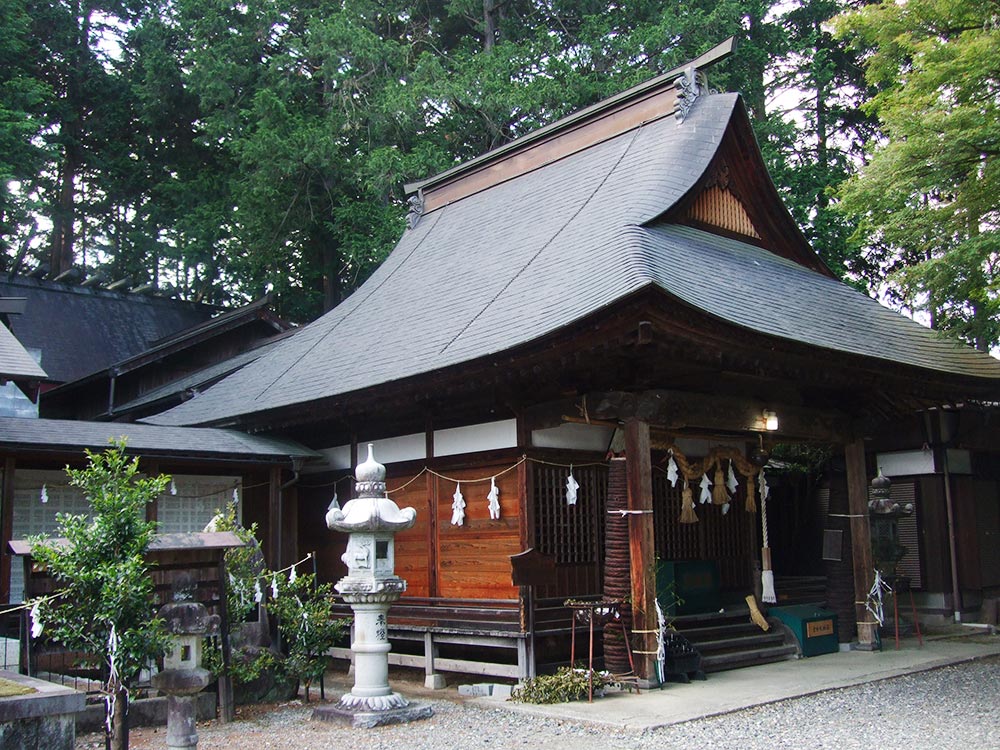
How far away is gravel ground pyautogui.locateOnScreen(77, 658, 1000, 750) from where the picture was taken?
7.09m

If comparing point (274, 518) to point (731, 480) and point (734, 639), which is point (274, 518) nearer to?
point (731, 480)

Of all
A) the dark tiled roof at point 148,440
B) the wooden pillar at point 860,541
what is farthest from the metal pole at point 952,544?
the dark tiled roof at point 148,440

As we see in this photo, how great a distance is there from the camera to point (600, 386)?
9672 mm

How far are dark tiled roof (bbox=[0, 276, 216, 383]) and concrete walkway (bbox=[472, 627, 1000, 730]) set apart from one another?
16.6 m

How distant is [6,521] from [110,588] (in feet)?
17.0

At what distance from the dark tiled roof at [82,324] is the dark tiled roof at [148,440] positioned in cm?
1057

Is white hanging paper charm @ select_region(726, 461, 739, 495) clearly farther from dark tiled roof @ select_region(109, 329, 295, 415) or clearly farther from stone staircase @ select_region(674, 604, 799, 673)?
dark tiled roof @ select_region(109, 329, 295, 415)

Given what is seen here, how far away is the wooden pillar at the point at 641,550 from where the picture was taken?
906cm

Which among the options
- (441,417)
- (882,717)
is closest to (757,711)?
(882,717)

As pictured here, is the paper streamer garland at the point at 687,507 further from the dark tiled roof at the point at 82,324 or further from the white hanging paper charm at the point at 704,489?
the dark tiled roof at the point at 82,324

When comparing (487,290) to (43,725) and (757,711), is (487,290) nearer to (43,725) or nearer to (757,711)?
(757,711)

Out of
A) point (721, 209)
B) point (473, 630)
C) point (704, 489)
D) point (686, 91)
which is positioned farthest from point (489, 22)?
point (473, 630)

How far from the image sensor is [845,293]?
13.8m

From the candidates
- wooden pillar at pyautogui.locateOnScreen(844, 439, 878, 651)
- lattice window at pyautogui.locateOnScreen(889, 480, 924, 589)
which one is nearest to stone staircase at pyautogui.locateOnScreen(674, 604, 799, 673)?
wooden pillar at pyautogui.locateOnScreen(844, 439, 878, 651)
